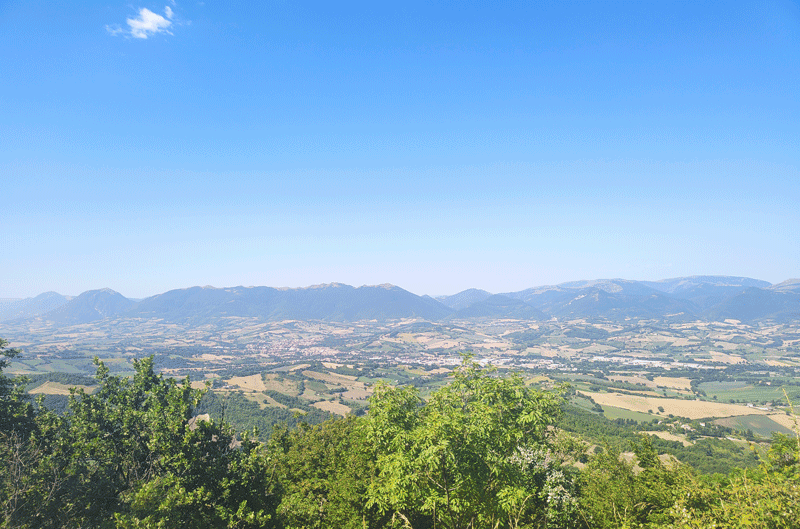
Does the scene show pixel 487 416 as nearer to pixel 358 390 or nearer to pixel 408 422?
pixel 408 422

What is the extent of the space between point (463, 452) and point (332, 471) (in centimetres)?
1208

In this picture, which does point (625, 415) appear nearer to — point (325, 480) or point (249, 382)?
point (325, 480)

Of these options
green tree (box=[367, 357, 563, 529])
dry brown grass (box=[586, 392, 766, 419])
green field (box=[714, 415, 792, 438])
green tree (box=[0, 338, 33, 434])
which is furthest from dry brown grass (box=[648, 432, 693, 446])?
green tree (box=[0, 338, 33, 434])

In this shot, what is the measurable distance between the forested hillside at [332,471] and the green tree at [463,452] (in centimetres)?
8

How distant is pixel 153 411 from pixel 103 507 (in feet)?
14.6

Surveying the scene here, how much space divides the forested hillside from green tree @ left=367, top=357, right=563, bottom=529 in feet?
0.26

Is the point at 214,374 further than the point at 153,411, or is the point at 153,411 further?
the point at 214,374

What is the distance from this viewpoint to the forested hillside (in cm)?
1307

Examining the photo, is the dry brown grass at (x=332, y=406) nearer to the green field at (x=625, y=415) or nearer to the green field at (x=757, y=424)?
the green field at (x=625, y=415)

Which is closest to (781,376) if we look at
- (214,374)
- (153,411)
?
(153,411)

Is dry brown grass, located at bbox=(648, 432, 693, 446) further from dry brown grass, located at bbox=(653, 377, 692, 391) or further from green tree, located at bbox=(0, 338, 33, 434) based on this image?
green tree, located at bbox=(0, 338, 33, 434)

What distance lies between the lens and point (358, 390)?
165000 millimetres

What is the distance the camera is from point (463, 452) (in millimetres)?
14141

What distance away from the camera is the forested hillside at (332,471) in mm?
13070
